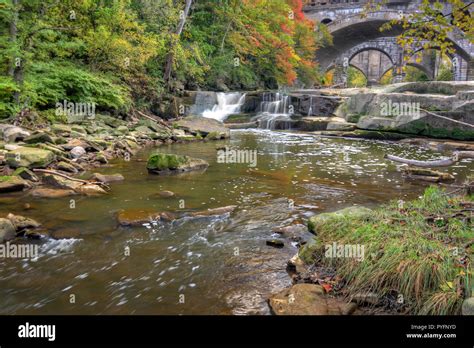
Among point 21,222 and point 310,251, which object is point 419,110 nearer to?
point 310,251

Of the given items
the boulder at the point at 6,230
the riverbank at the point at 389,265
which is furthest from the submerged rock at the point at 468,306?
the boulder at the point at 6,230

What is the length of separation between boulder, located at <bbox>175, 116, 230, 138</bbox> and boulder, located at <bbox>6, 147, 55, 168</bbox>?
372 inches

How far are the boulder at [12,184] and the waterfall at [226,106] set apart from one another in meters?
16.9

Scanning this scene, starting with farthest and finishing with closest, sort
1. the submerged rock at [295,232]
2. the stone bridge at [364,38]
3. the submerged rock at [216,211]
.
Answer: the stone bridge at [364,38]
the submerged rock at [216,211]
the submerged rock at [295,232]

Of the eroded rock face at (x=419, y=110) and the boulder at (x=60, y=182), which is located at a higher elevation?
→ the eroded rock face at (x=419, y=110)

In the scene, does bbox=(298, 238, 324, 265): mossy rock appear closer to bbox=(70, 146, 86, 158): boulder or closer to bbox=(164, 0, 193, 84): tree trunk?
bbox=(70, 146, 86, 158): boulder

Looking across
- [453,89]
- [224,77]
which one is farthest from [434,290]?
[224,77]

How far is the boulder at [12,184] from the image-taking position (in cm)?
780

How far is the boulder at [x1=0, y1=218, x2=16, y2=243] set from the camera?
555 centimetres

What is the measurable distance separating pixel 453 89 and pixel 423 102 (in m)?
1.96

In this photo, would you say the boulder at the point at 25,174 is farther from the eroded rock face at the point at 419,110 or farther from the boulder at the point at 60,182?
the eroded rock face at the point at 419,110

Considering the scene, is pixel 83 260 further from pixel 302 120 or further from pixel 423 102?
pixel 302 120

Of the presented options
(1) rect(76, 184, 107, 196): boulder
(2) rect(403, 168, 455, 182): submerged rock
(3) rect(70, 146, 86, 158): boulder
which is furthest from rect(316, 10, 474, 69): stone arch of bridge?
(1) rect(76, 184, 107, 196): boulder
